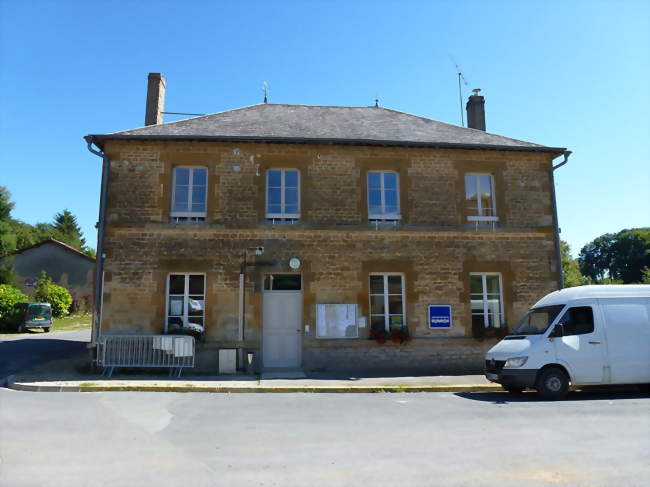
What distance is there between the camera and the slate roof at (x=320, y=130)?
39.6 feet

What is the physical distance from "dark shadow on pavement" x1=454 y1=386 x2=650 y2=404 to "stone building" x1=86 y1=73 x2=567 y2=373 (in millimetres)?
2575

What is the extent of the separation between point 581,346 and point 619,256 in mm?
65440

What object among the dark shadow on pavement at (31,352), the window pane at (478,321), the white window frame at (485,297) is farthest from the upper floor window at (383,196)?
the dark shadow on pavement at (31,352)

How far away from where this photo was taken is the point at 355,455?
4.88 m

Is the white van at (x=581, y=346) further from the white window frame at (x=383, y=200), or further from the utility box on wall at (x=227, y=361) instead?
the utility box on wall at (x=227, y=361)

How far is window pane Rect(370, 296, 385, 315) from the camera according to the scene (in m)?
12.1

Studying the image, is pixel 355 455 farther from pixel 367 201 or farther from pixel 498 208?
pixel 498 208

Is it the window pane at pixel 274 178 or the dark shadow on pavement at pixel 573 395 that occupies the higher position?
the window pane at pixel 274 178

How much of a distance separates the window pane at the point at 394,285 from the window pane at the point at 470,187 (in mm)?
2923

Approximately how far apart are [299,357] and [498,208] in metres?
6.47

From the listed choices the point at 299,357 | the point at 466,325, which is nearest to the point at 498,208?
the point at 466,325

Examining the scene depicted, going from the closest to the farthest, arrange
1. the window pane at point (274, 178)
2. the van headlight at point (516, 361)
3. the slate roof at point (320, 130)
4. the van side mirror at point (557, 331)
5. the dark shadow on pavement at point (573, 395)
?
the dark shadow on pavement at point (573, 395) < the van headlight at point (516, 361) < the van side mirror at point (557, 331) < the slate roof at point (320, 130) < the window pane at point (274, 178)

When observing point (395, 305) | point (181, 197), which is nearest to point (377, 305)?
point (395, 305)

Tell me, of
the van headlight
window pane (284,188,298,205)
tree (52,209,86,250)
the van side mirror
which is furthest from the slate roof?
tree (52,209,86,250)
